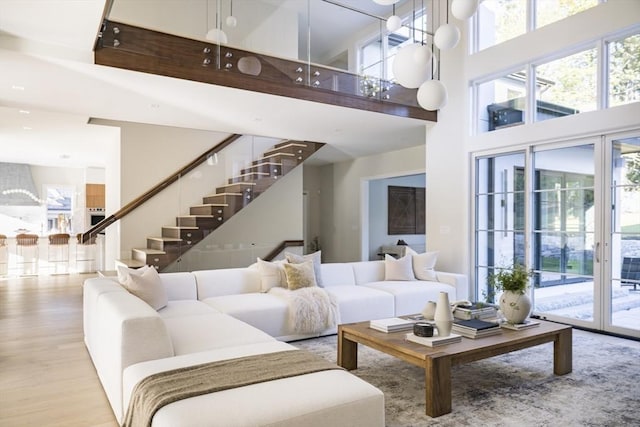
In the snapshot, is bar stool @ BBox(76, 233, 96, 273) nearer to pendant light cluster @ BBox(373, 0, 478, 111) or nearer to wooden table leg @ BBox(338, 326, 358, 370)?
wooden table leg @ BBox(338, 326, 358, 370)

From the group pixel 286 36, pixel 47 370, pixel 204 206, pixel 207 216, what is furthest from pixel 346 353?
pixel 286 36

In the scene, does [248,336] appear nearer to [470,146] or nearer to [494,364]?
[494,364]

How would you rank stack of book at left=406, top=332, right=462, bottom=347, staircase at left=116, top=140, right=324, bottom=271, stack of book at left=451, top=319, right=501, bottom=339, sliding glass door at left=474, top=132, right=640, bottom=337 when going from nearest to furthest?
stack of book at left=406, top=332, right=462, bottom=347
stack of book at left=451, top=319, right=501, bottom=339
sliding glass door at left=474, top=132, right=640, bottom=337
staircase at left=116, top=140, right=324, bottom=271

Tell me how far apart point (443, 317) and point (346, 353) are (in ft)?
2.85

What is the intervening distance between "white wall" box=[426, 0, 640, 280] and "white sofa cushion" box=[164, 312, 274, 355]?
4.16 metres

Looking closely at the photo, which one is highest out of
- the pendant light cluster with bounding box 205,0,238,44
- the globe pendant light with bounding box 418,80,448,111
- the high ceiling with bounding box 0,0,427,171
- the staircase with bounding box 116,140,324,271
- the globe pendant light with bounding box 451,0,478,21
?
the pendant light cluster with bounding box 205,0,238,44

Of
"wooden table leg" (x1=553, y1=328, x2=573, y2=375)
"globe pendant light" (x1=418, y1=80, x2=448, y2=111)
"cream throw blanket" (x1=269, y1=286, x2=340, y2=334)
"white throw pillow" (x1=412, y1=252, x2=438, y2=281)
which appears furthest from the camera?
"white throw pillow" (x1=412, y1=252, x2=438, y2=281)

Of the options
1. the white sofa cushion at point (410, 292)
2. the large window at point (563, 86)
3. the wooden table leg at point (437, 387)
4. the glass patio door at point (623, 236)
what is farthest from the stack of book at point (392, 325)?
the large window at point (563, 86)

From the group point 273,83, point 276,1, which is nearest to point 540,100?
point 273,83

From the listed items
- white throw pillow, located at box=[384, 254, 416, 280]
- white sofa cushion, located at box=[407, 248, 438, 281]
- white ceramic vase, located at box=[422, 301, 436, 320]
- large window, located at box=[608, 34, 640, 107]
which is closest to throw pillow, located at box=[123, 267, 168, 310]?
white ceramic vase, located at box=[422, 301, 436, 320]

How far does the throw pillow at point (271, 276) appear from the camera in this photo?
4.77m

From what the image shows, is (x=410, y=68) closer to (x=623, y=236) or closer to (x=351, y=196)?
(x=623, y=236)

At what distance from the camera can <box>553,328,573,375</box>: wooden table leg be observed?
3486mm

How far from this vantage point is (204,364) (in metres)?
2.32
